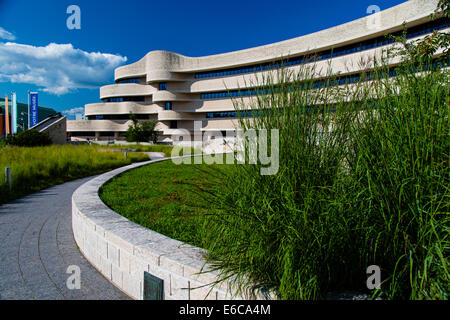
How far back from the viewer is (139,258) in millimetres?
2475

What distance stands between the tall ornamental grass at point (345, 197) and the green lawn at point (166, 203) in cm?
61

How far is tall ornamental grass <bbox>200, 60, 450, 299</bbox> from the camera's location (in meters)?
1.68

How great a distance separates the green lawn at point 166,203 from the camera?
2.97 metres

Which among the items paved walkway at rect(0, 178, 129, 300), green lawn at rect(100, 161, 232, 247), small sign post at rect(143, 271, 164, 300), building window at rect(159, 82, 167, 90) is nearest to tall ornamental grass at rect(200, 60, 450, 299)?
small sign post at rect(143, 271, 164, 300)

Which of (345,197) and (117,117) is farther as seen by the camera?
(117,117)

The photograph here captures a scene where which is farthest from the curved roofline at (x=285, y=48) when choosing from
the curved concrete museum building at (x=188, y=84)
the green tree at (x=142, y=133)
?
the green tree at (x=142, y=133)

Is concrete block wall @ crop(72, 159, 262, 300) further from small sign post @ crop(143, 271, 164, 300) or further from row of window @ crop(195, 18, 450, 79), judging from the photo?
row of window @ crop(195, 18, 450, 79)

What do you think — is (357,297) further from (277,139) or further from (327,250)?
(277,139)

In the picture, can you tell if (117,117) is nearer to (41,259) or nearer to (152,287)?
(41,259)

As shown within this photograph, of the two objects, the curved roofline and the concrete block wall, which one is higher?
the curved roofline

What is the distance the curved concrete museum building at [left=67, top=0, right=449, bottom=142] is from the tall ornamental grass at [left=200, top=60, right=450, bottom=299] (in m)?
30.9

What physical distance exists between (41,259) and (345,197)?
143 inches

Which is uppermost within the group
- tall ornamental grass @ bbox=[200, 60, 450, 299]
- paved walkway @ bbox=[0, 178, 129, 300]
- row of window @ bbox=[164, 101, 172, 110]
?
row of window @ bbox=[164, 101, 172, 110]

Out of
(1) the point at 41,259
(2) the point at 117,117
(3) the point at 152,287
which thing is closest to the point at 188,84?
(2) the point at 117,117
